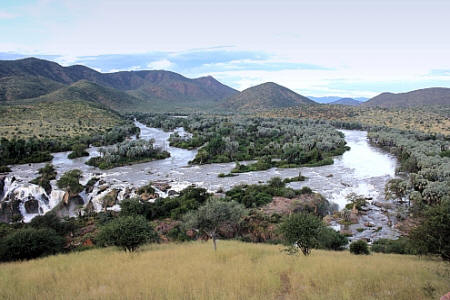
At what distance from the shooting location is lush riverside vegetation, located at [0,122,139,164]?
181 feet

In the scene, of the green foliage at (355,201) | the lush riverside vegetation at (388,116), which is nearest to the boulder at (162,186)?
the green foliage at (355,201)

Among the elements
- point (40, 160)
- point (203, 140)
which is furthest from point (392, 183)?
point (40, 160)

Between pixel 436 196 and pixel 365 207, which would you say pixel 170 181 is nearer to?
pixel 365 207

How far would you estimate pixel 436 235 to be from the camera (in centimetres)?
1183

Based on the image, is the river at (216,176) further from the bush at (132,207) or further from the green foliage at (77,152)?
the bush at (132,207)

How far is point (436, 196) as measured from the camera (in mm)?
33125

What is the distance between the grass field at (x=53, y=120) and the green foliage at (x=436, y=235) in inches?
3090

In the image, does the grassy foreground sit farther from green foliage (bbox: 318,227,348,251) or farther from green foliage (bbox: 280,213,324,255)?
green foliage (bbox: 318,227,348,251)

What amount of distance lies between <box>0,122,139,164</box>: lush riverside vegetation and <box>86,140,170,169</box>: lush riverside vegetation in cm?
1038

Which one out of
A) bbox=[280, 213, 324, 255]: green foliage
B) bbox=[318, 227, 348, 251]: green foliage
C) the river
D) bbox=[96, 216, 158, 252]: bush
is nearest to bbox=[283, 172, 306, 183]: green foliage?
the river

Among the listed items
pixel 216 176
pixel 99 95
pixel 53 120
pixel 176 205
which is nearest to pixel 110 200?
pixel 176 205

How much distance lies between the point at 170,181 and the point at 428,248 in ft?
122

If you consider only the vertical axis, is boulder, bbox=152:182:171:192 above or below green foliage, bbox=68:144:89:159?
below

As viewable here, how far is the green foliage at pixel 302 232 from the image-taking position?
48.2 feet
